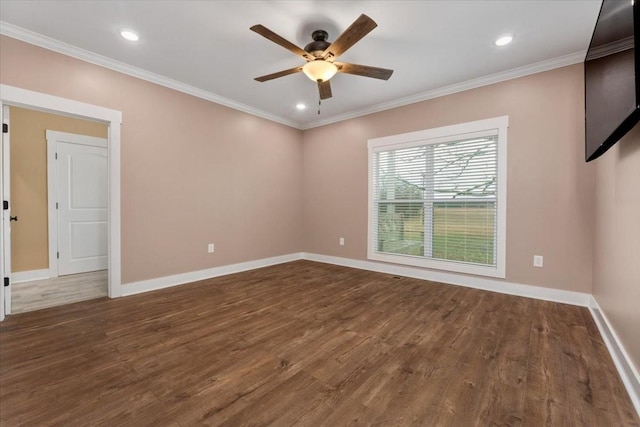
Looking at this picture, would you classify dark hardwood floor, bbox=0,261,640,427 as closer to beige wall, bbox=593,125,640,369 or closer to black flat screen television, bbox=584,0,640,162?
beige wall, bbox=593,125,640,369

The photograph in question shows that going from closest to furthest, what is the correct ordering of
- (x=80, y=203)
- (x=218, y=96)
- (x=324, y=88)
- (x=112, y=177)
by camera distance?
(x=324, y=88), (x=112, y=177), (x=218, y=96), (x=80, y=203)

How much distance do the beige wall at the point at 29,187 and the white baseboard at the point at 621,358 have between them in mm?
6273

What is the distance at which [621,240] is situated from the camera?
1.87 meters

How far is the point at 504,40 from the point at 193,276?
4520 mm

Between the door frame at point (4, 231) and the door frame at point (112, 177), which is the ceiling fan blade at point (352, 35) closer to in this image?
the door frame at point (112, 177)

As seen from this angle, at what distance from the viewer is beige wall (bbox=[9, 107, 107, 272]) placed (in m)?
3.71

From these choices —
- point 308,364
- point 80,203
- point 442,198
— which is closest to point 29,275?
point 80,203

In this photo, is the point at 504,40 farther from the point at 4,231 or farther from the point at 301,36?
the point at 4,231

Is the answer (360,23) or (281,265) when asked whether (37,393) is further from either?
(281,265)

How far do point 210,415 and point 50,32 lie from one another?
3.51 meters

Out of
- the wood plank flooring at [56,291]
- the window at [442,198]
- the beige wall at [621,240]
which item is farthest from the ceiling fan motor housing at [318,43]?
the wood plank flooring at [56,291]

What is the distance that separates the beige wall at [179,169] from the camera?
9.20 ft

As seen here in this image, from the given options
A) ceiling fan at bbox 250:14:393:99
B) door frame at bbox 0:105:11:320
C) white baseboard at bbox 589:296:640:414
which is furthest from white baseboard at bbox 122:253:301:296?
white baseboard at bbox 589:296:640:414

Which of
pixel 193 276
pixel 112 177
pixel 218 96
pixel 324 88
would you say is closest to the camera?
pixel 324 88
